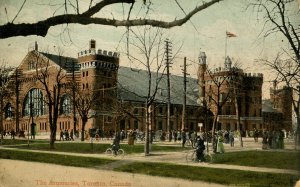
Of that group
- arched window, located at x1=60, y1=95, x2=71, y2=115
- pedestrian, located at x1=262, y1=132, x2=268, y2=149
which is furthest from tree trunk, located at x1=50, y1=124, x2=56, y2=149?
pedestrian, located at x1=262, y1=132, x2=268, y2=149

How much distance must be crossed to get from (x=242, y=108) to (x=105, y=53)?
2.38 metres

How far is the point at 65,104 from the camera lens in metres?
9.55

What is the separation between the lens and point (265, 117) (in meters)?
6.14

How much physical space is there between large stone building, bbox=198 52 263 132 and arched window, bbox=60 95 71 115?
3.24 m

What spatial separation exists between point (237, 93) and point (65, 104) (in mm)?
4303

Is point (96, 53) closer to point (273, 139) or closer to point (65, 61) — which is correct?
point (65, 61)

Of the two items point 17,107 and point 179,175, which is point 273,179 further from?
point 17,107

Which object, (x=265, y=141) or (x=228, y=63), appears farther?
(x=228, y=63)

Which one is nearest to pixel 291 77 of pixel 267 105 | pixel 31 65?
pixel 267 105

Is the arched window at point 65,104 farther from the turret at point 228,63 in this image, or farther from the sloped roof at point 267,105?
the sloped roof at point 267,105

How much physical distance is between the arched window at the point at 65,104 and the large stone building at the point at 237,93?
3238 mm

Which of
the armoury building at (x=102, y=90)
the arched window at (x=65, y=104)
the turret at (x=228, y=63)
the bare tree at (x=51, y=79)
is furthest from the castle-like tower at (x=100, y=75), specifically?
the arched window at (x=65, y=104)

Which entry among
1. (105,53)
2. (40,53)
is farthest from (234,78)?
(40,53)

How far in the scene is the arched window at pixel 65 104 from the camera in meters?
9.38
